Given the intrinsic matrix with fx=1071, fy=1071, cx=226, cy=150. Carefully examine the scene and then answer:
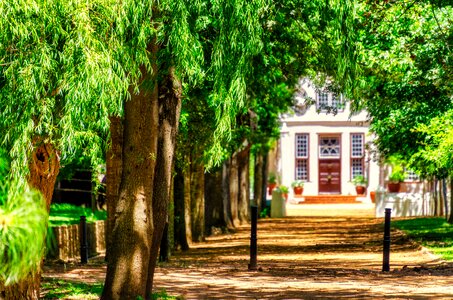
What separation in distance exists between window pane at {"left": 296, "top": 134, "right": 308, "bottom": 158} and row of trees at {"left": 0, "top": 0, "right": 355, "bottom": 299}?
54461mm

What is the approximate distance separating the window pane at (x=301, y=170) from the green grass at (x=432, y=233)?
26.5 meters

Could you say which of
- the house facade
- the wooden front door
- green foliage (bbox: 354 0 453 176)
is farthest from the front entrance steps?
green foliage (bbox: 354 0 453 176)

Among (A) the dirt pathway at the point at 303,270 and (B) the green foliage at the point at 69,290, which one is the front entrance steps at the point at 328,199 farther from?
(B) the green foliage at the point at 69,290

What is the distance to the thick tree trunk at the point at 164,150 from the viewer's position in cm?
1388

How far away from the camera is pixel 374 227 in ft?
135

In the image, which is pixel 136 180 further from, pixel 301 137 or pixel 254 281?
pixel 301 137

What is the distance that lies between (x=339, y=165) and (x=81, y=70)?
60032 millimetres

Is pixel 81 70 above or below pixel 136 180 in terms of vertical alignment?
Answer: above

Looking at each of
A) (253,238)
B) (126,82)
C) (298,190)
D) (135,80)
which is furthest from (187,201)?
(298,190)

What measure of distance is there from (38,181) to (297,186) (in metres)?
56.7

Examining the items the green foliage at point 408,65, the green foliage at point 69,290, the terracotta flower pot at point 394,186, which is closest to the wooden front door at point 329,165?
the terracotta flower pot at point 394,186

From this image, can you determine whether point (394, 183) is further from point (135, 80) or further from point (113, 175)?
point (135, 80)

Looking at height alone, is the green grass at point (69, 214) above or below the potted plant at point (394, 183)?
below

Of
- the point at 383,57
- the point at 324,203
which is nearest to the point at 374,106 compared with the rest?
the point at 383,57
